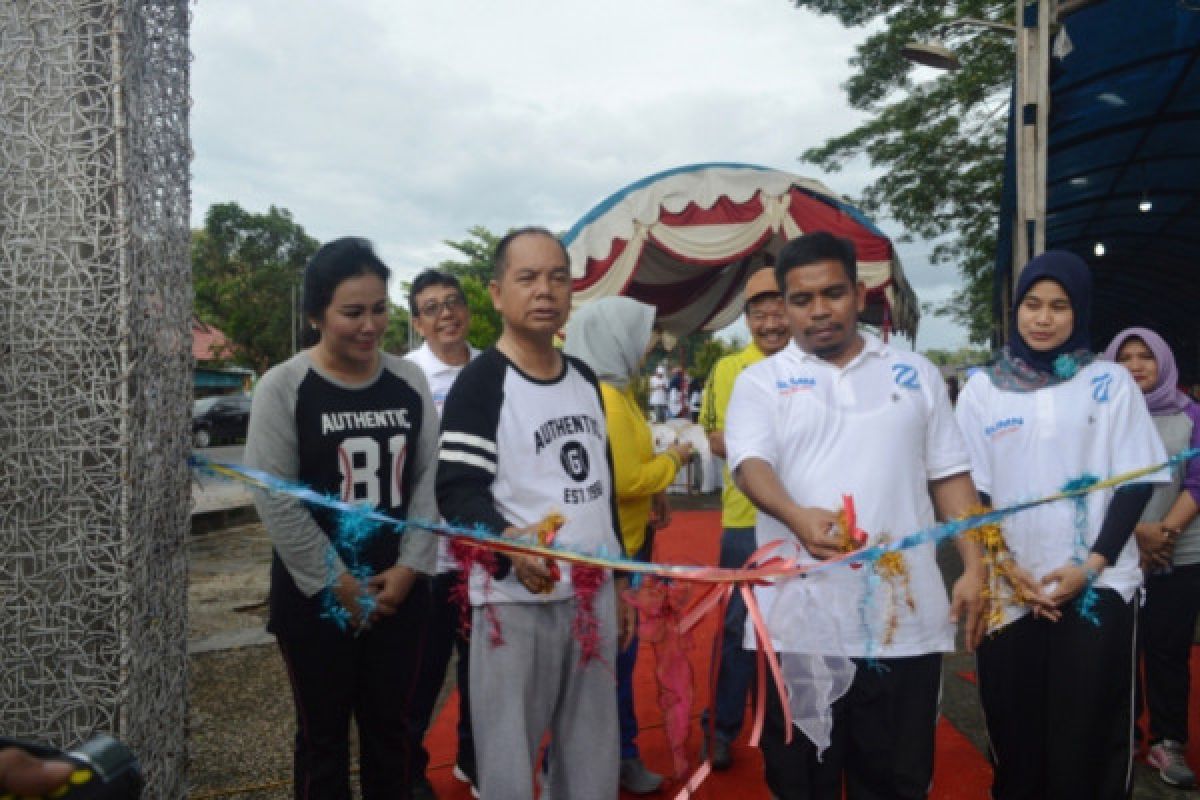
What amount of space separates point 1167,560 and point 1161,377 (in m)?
0.70

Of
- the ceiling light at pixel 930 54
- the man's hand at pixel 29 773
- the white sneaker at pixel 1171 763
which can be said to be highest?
the ceiling light at pixel 930 54

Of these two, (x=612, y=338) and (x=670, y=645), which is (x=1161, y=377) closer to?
(x=612, y=338)

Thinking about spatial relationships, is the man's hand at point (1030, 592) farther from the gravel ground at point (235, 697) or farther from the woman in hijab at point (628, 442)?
the gravel ground at point (235, 697)

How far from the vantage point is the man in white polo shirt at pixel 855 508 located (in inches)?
78.7

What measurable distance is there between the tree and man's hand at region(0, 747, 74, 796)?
14.1 meters

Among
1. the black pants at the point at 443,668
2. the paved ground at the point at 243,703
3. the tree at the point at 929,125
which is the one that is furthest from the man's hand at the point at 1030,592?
the tree at the point at 929,125

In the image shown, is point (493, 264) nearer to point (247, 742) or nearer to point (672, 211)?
point (247, 742)

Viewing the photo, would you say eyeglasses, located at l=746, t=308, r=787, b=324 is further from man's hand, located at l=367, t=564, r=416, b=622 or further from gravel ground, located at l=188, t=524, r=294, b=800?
gravel ground, located at l=188, t=524, r=294, b=800

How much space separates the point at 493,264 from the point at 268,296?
35848 mm

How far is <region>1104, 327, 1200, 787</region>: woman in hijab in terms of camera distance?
3211 millimetres

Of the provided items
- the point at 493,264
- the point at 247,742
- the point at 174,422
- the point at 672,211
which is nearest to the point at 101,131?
the point at 174,422

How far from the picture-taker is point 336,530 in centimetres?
242

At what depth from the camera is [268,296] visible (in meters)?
35.3

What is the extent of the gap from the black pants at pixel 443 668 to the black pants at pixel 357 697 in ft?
1.33
